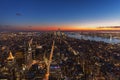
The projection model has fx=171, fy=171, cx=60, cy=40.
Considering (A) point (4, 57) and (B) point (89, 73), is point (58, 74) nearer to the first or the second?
(B) point (89, 73)

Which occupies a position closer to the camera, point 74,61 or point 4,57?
point 4,57

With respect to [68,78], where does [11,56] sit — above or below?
above

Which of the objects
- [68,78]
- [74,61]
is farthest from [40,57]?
[68,78]

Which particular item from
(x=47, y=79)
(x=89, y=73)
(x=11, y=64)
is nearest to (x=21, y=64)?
(x=11, y=64)

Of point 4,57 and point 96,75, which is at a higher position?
point 4,57

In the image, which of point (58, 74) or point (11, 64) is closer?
point (58, 74)

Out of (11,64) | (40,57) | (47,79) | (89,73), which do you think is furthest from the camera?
(40,57)

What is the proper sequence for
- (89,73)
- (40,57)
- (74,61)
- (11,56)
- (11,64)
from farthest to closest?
(40,57) → (74,61) → (11,56) → (11,64) → (89,73)

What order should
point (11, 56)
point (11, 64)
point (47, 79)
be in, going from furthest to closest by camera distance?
point (11, 56), point (11, 64), point (47, 79)

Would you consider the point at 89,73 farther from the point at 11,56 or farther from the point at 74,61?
the point at 11,56
